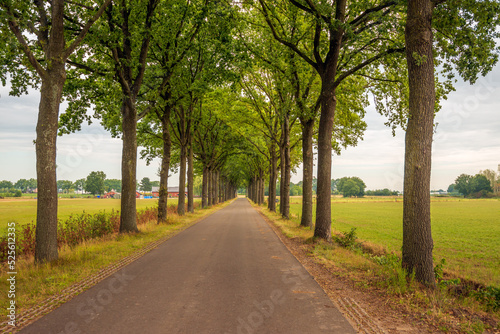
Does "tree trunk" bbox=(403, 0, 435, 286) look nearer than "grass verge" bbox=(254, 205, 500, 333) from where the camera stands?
No

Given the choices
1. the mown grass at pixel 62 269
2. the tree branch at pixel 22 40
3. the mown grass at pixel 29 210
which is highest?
the tree branch at pixel 22 40

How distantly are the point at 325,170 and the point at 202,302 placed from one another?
26.9 feet

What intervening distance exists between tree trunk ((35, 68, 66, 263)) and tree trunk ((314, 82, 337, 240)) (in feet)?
30.1

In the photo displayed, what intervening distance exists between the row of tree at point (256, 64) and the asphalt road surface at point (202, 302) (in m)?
2.72

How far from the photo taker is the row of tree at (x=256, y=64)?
6.52 m

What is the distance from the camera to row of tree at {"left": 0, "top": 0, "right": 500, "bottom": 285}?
652 cm

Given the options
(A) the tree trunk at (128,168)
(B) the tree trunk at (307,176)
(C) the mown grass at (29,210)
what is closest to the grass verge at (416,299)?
(B) the tree trunk at (307,176)

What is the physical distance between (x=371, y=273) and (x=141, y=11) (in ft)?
44.5

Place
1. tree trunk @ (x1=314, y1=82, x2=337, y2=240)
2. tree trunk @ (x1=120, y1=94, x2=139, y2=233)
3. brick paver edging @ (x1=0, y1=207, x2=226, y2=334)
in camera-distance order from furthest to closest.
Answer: tree trunk @ (x1=120, y1=94, x2=139, y2=233) → tree trunk @ (x1=314, y1=82, x2=337, y2=240) → brick paver edging @ (x1=0, y1=207, x2=226, y2=334)

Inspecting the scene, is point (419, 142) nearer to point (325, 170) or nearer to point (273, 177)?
point (325, 170)

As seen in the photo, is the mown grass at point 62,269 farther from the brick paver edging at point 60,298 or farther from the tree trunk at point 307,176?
the tree trunk at point 307,176

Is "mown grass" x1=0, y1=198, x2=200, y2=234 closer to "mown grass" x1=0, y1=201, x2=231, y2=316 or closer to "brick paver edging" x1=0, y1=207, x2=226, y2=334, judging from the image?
"mown grass" x1=0, y1=201, x2=231, y2=316

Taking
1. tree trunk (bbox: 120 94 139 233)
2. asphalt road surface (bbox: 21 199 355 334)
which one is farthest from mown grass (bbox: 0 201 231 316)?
tree trunk (bbox: 120 94 139 233)

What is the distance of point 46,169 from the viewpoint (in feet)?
26.4
